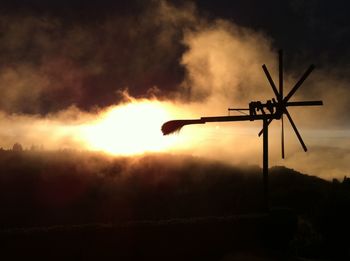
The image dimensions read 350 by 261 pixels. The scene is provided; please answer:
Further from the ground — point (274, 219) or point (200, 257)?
point (274, 219)

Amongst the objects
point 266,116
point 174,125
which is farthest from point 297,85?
point 174,125

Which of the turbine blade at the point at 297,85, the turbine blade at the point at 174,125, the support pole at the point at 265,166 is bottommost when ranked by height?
the support pole at the point at 265,166

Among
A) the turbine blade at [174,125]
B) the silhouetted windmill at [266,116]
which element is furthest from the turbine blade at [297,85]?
the turbine blade at [174,125]

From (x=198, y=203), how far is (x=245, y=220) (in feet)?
507

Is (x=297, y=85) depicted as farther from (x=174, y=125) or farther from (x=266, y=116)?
(x=174, y=125)

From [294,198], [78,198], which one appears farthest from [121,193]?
[294,198]

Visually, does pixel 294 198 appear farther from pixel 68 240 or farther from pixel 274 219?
pixel 68 240

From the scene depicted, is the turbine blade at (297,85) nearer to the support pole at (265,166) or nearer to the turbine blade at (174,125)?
the support pole at (265,166)

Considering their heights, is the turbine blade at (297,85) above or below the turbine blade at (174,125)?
above

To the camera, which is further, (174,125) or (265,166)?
(265,166)

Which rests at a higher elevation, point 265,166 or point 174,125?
point 174,125

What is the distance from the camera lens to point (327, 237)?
28.0 metres

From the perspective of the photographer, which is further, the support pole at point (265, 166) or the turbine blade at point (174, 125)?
the support pole at point (265, 166)

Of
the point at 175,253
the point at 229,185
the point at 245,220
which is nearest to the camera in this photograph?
the point at 175,253
